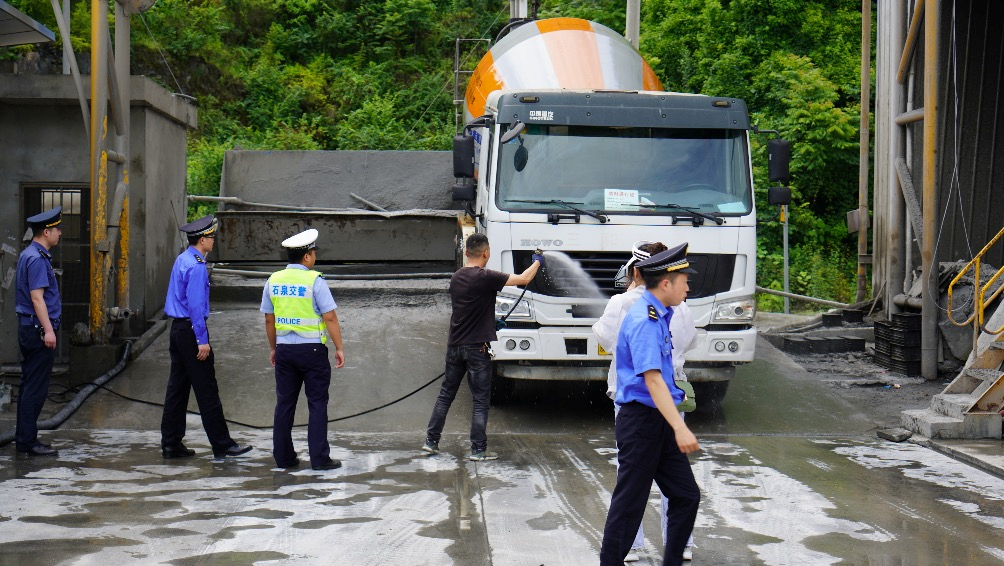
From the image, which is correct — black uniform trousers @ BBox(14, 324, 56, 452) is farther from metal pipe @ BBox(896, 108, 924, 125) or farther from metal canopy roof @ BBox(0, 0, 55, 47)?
metal pipe @ BBox(896, 108, 924, 125)

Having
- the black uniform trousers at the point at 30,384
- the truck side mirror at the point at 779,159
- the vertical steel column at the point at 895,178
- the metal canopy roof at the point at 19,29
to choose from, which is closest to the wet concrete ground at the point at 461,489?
the black uniform trousers at the point at 30,384

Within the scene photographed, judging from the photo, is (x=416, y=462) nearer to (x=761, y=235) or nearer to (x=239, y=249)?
(x=239, y=249)

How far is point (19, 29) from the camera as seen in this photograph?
1150 centimetres

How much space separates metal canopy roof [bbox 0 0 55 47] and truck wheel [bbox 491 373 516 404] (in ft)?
19.9

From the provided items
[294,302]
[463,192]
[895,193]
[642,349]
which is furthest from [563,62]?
[642,349]

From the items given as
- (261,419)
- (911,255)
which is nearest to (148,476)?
(261,419)

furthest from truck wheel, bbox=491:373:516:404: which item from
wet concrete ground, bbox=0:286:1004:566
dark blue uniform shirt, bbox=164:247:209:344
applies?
dark blue uniform shirt, bbox=164:247:209:344

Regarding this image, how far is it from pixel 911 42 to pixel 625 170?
6203 mm

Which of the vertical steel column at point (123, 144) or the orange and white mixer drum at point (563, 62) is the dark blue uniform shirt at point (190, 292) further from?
the orange and white mixer drum at point (563, 62)

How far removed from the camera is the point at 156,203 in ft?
44.9

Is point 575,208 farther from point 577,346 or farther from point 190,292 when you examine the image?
point 190,292

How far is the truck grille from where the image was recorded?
9.84 meters

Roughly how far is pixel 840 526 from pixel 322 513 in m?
3.27

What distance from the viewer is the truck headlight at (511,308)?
9.94 metres
